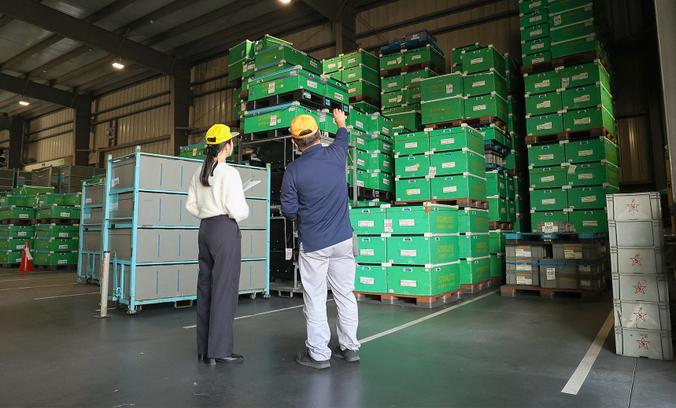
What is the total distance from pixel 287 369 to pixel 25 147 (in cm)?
3368

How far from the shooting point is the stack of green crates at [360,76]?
1110cm

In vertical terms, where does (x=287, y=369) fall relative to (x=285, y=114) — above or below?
below

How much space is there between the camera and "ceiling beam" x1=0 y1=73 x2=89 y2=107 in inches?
794

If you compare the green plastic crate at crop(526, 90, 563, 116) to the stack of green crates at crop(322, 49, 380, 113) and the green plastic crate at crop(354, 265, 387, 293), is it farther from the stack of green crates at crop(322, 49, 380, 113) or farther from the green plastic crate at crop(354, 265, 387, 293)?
the green plastic crate at crop(354, 265, 387, 293)

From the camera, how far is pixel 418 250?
20.0ft

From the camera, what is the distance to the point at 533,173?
904cm

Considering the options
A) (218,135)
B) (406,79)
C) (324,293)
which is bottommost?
(324,293)

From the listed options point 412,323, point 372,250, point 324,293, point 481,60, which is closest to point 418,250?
point 372,250

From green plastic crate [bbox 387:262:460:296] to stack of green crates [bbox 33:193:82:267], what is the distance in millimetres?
11560

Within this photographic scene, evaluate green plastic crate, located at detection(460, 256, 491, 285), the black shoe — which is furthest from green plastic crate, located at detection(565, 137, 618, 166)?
the black shoe

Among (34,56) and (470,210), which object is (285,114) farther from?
(34,56)

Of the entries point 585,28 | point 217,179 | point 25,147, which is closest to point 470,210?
point 585,28

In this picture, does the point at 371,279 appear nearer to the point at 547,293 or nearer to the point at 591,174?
the point at 547,293

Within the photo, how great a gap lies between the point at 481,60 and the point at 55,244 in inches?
521
